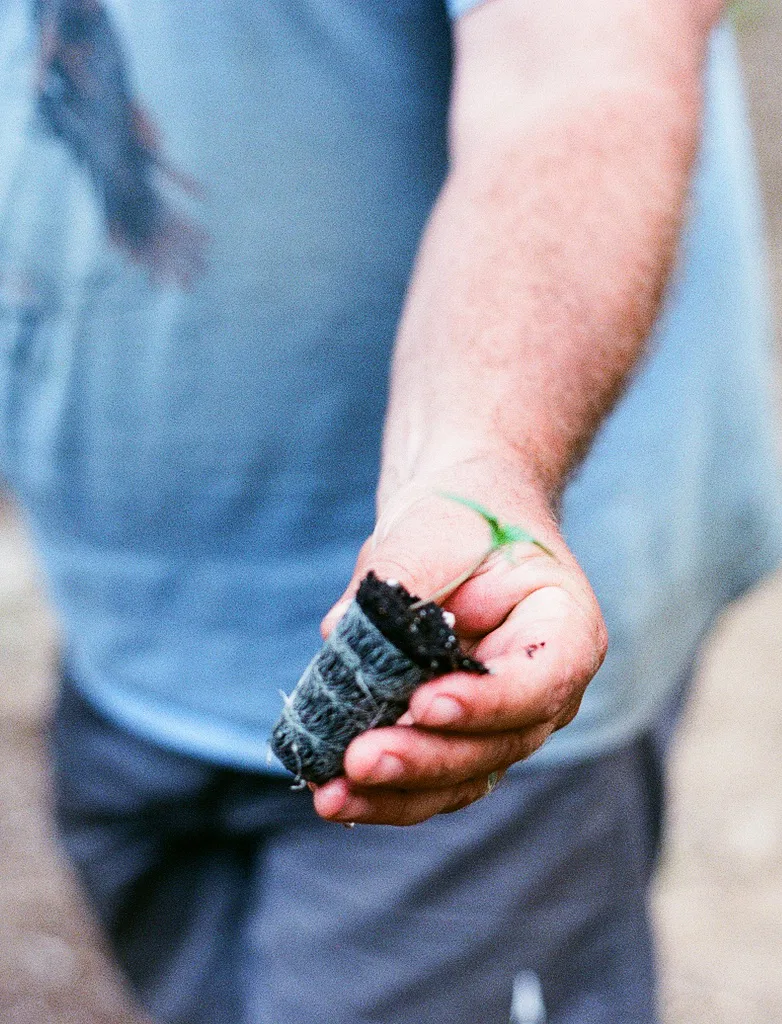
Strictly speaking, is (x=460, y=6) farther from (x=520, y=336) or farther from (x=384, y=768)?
(x=384, y=768)

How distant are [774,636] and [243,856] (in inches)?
88.1

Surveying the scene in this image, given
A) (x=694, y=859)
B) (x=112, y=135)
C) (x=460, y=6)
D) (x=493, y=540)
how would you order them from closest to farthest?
(x=493, y=540) → (x=460, y=6) → (x=112, y=135) → (x=694, y=859)

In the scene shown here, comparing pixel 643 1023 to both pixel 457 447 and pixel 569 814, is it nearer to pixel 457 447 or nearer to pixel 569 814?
pixel 569 814

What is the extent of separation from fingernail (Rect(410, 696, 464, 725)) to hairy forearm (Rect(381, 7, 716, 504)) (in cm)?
27

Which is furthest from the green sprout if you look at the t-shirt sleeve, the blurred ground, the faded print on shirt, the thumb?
the blurred ground

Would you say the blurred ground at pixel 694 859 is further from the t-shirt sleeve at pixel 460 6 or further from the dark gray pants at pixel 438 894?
the t-shirt sleeve at pixel 460 6

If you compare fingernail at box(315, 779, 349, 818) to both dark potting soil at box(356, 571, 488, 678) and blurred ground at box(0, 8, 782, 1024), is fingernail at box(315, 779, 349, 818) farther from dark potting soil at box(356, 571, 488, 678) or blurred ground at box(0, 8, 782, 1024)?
blurred ground at box(0, 8, 782, 1024)

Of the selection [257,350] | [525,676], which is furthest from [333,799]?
[257,350]

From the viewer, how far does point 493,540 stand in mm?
994

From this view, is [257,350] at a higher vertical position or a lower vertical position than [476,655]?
lower

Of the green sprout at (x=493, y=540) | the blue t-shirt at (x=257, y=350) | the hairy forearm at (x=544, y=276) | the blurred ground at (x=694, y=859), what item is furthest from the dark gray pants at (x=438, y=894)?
the blurred ground at (x=694, y=859)

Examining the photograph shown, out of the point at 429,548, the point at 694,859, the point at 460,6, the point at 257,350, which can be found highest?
the point at 460,6

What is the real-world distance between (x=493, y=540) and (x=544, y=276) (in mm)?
395

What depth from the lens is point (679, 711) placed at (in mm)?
2287
